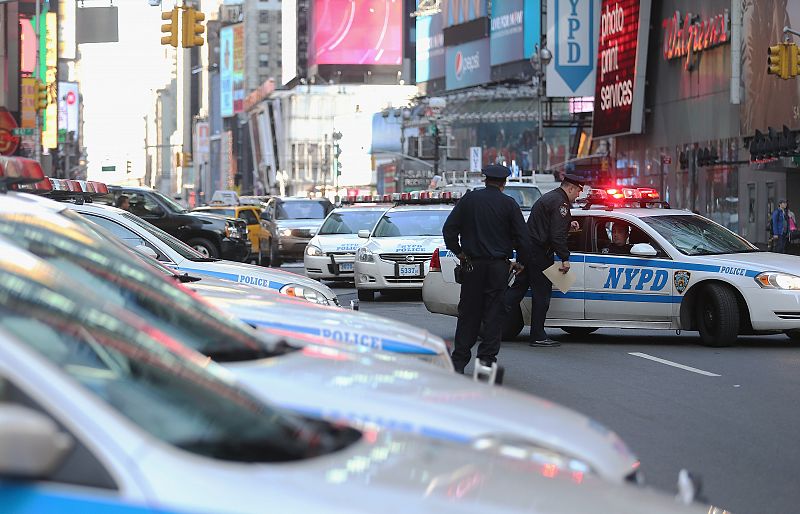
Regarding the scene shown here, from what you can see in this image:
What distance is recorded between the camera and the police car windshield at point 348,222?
2656 centimetres

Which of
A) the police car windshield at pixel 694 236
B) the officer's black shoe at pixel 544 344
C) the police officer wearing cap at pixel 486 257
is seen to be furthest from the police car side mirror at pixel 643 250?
the police officer wearing cap at pixel 486 257

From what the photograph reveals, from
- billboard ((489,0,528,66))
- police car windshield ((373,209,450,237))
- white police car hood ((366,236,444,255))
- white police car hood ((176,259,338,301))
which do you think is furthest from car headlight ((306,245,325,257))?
billboard ((489,0,528,66))

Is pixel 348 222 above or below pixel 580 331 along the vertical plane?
above

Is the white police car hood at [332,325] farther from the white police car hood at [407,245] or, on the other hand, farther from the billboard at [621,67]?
the billboard at [621,67]

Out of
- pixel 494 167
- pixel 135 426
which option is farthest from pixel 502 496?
pixel 494 167

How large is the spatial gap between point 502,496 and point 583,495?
27 cm

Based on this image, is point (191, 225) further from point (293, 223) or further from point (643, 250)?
point (643, 250)

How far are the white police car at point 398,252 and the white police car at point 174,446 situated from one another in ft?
59.6

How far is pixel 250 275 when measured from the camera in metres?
12.1

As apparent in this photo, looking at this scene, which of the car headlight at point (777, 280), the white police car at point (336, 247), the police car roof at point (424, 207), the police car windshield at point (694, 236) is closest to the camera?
the car headlight at point (777, 280)

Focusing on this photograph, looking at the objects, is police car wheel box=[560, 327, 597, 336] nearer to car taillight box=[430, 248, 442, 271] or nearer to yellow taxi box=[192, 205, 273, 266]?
car taillight box=[430, 248, 442, 271]

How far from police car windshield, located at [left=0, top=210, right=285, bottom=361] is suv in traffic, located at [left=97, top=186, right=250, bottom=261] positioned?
2420 centimetres

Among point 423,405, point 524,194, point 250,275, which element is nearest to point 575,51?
point 524,194

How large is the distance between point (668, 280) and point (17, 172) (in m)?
10.7
